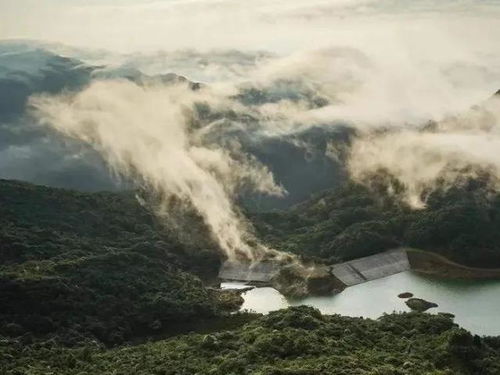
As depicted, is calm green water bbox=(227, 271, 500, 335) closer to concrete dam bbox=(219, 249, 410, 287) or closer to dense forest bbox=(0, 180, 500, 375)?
concrete dam bbox=(219, 249, 410, 287)

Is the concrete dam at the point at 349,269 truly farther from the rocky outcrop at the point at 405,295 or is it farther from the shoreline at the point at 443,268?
the rocky outcrop at the point at 405,295

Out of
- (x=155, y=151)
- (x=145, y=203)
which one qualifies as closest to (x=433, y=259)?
(x=145, y=203)

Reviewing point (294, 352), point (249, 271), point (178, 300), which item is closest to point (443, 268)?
point (249, 271)

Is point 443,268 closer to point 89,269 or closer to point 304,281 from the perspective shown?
point 304,281

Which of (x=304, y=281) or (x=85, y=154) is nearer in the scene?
(x=304, y=281)

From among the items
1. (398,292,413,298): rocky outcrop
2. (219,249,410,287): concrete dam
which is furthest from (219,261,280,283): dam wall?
(398,292,413,298): rocky outcrop

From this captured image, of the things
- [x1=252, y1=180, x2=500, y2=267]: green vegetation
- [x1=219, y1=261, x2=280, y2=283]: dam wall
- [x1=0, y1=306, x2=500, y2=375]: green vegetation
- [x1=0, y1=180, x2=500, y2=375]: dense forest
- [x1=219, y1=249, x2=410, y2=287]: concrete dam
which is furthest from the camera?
[x1=252, y1=180, x2=500, y2=267]: green vegetation

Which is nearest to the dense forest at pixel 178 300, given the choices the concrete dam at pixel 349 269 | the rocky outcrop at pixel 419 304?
the concrete dam at pixel 349 269

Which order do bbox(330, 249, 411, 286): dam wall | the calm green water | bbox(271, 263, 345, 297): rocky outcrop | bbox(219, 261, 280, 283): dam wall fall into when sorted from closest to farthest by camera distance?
the calm green water, bbox(271, 263, 345, 297): rocky outcrop, bbox(330, 249, 411, 286): dam wall, bbox(219, 261, 280, 283): dam wall
